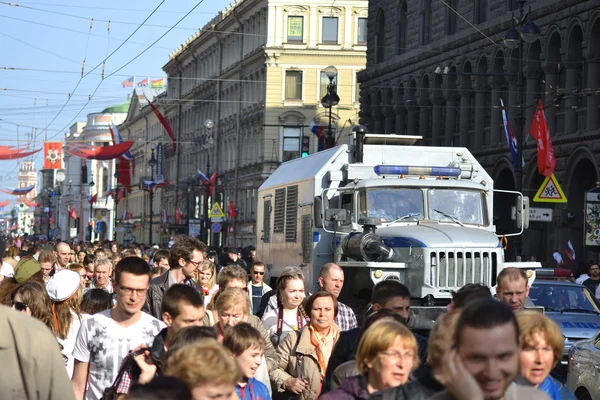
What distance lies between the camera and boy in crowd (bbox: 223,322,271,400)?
7.59 m

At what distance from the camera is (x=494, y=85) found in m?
48.7

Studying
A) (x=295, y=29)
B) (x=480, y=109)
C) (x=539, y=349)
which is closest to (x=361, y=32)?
(x=295, y=29)

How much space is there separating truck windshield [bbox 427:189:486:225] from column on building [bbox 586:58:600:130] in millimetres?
20798

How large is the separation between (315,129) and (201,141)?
4665cm

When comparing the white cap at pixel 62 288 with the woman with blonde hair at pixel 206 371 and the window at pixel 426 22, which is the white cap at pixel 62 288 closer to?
the woman with blonde hair at pixel 206 371

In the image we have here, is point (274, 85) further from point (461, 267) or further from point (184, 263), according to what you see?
point (184, 263)

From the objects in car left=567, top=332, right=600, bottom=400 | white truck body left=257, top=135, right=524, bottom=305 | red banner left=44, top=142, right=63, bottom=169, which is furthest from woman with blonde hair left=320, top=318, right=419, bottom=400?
red banner left=44, top=142, right=63, bottom=169

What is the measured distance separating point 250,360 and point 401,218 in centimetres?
1211

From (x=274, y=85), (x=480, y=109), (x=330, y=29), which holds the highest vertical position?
(x=330, y=29)

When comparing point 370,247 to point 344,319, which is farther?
point 370,247

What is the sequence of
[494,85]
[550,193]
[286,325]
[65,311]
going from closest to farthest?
[65,311] < [286,325] < [550,193] < [494,85]

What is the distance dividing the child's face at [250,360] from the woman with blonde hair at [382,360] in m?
1.03

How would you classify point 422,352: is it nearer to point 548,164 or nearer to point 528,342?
point 528,342

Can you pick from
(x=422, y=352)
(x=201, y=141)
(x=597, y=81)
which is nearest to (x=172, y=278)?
(x=422, y=352)
